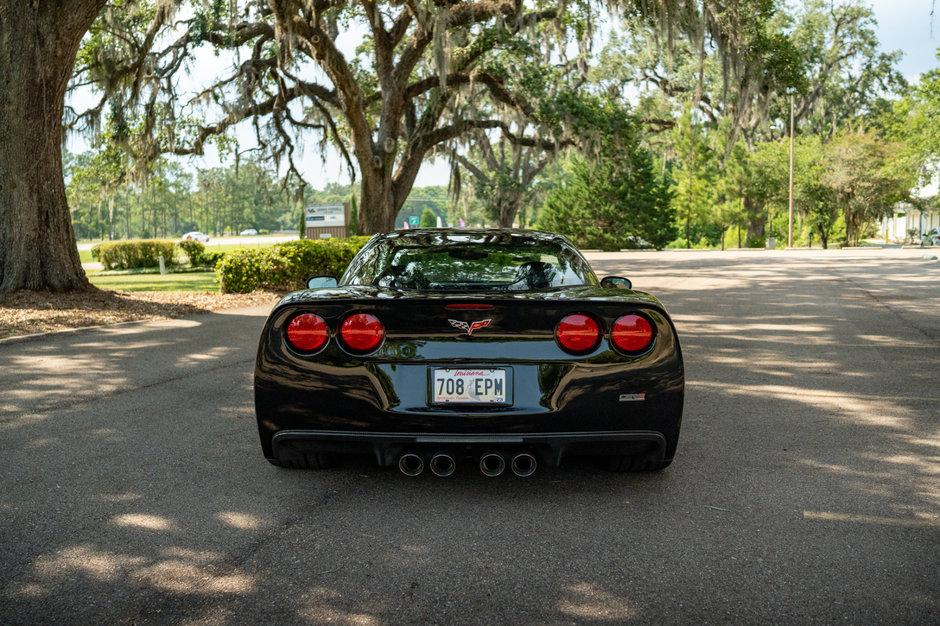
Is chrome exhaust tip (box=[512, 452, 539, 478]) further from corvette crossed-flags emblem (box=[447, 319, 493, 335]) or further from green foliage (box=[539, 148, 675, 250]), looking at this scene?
green foliage (box=[539, 148, 675, 250])

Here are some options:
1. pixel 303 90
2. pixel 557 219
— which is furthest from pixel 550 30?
pixel 557 219

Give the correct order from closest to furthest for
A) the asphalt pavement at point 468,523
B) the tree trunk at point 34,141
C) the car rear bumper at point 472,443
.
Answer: the asphalt pavement at point 468,523
the car rear bumper at point 472,443
the tree trunk at point 34,141

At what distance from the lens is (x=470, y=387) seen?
386 cm

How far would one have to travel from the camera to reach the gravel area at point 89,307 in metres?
10.7

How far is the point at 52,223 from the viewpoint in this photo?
12992mm

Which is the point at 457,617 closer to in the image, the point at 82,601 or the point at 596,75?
the point at 82,601

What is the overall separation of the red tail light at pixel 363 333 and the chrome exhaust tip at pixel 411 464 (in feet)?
1.78

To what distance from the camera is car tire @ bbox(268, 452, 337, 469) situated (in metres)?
4.29

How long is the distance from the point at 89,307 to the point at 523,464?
33.6ft

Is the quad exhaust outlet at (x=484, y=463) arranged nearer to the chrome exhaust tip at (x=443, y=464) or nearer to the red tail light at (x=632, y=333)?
the chrome exhaust tip at (x=443, y=464)

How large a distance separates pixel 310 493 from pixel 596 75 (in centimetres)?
4144

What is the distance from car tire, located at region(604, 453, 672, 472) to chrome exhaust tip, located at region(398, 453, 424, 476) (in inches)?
39.2

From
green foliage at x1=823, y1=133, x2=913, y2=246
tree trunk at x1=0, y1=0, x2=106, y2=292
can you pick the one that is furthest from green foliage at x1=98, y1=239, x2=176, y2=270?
green foliage at x1=823, y1=133, x2=913, y2=246

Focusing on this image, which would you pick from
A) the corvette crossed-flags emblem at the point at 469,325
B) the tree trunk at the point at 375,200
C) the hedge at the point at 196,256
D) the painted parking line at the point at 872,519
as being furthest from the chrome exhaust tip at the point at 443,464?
the hedge at the point at 196,256
